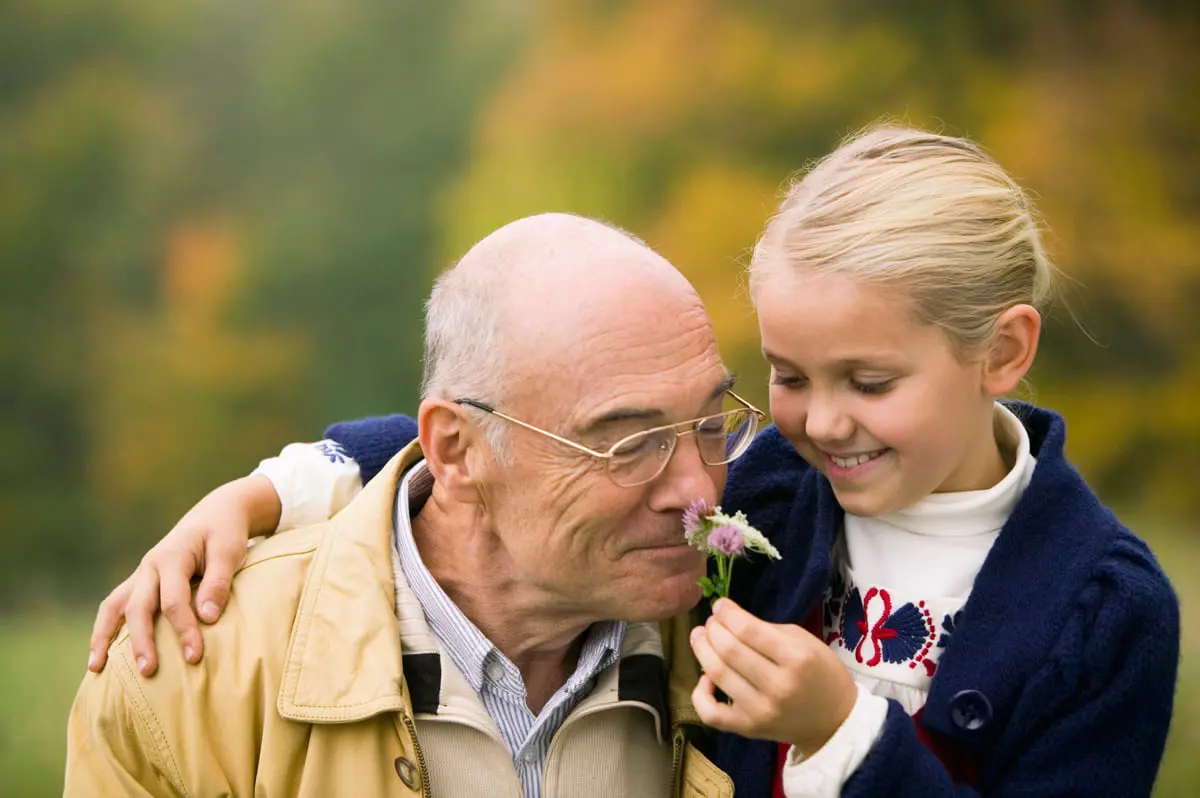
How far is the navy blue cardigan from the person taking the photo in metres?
2.15

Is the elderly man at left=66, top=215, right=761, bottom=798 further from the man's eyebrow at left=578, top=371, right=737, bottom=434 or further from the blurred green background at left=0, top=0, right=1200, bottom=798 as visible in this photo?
the blurred green background at left=0, top=0, right=1200, bottom=798

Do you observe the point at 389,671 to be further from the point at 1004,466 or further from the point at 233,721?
the point at 1004,466

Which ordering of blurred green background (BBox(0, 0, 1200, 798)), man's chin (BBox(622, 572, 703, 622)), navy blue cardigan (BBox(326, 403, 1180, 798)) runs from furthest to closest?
blurred green background (BBox(0, 0, 1200, 798))
man's chin (BBox(622, 572, 703, 622))
navy blue cardigan (BBox(326, 403, 1180, 798))

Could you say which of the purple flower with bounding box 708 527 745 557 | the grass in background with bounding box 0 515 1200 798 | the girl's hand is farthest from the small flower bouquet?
the grass in background with bounding box 0 515 1200 798

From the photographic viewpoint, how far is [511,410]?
2396 mm

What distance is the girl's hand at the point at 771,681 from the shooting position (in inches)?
80.3

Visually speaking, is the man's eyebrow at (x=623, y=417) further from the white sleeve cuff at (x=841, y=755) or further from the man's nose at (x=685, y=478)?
the white sleeve cuff at (x=841, y=755)

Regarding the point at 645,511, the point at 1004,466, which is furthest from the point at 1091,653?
the point at 645,511

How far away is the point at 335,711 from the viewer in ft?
7.44

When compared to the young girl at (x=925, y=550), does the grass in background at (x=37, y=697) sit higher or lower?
lower

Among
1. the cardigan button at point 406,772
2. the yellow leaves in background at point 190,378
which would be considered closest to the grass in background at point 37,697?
the yellow leaves in background at point 190,378

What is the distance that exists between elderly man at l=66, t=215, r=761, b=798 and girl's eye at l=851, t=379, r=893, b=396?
0.93 ft

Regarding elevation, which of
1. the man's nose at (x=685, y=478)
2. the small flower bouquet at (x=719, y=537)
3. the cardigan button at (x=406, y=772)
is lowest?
the cardigan button at (x=406, y=772)

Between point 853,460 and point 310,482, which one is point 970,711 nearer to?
point 853,460
